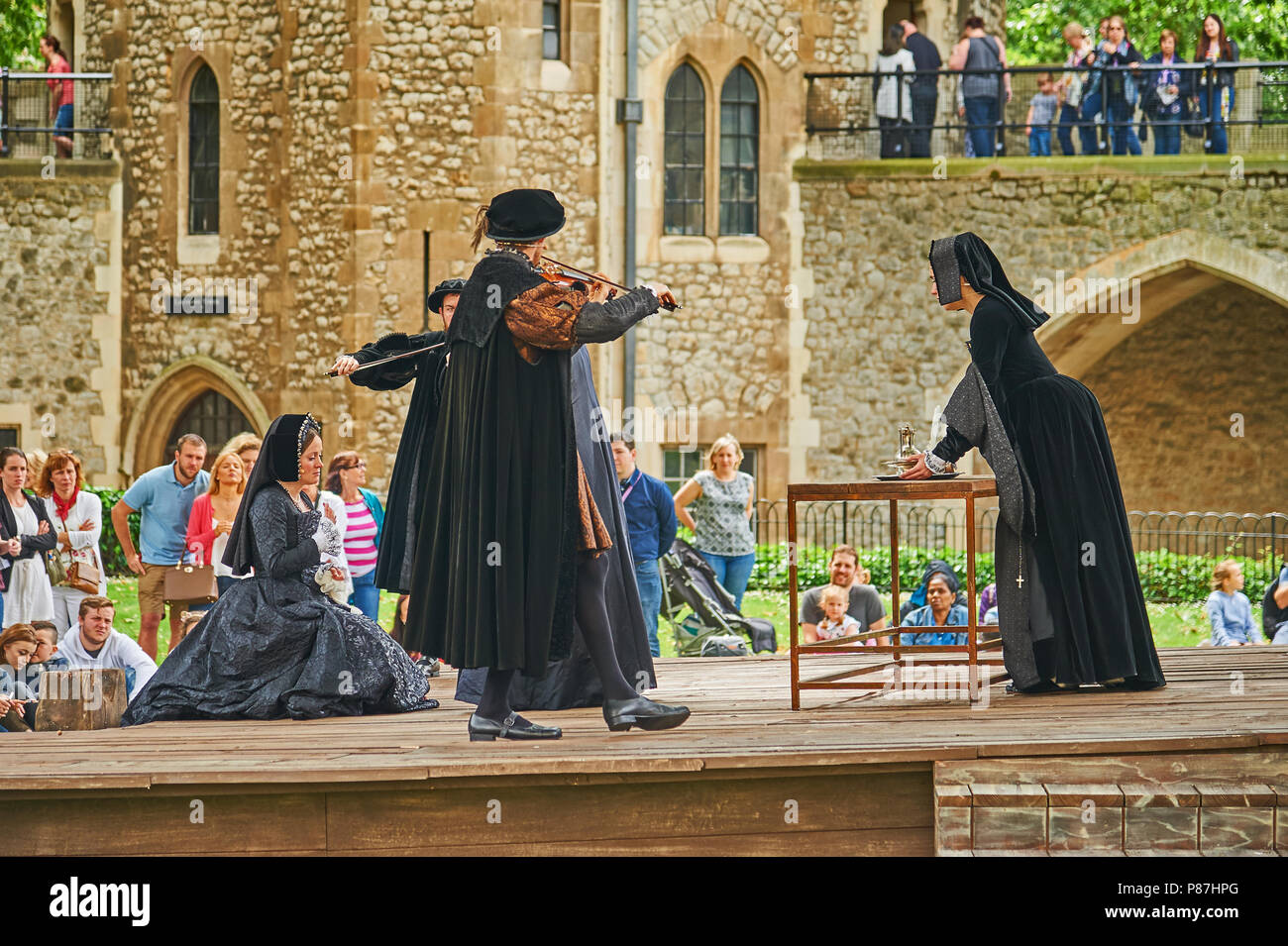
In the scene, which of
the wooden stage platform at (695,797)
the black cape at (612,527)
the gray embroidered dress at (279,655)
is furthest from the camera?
the gray embroidered dress at (279,655)

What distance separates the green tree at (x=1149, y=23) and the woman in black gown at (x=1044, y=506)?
16.5 meters

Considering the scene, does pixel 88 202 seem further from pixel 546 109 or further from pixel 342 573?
pixel 342 573

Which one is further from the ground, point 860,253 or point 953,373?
point 860,253

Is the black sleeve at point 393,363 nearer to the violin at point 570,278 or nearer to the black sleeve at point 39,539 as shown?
the violin at point 570,278

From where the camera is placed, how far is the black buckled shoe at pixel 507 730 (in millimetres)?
5750

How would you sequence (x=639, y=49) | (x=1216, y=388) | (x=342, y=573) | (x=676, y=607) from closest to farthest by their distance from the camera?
1. (x=342, y=573)
2. (x=676, y=607)
3. (x=639, y=49)
4. (x=1216, y=388)

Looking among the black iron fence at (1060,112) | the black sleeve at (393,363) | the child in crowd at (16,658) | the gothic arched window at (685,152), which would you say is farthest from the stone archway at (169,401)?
the black sleeve at (393,363)

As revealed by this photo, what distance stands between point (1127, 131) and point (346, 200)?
811cm

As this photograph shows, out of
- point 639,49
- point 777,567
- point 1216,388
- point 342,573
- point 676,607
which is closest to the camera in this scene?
point 342,573

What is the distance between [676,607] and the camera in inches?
448

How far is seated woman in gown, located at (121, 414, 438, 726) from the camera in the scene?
22.1ft

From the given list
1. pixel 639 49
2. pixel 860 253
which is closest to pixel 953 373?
pixel 860 253

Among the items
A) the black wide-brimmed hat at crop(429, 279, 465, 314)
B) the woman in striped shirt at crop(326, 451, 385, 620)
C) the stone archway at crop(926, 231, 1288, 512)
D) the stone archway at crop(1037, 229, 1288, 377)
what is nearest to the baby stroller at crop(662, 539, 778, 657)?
the woman in striped shirt at crop(326, 451, 385, 620)

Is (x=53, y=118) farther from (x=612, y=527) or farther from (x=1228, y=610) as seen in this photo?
(x=612, y=527)
